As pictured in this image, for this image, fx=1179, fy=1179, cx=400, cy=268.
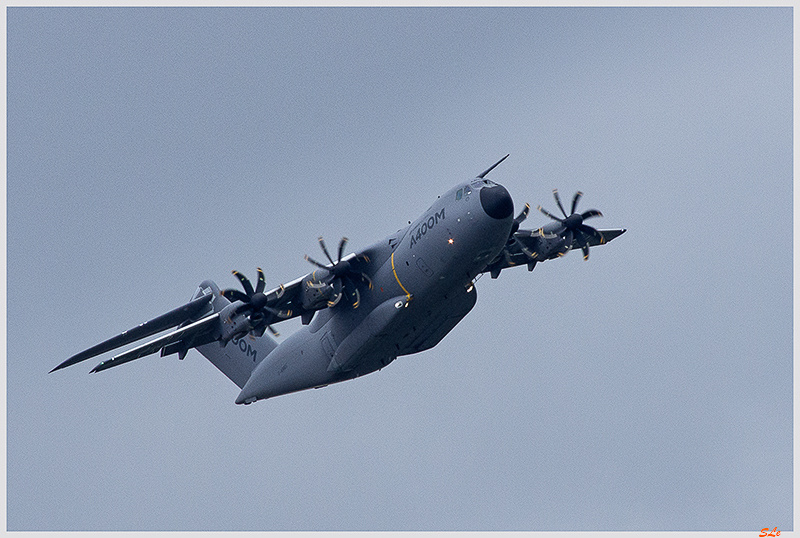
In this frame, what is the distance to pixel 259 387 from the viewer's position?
131ft

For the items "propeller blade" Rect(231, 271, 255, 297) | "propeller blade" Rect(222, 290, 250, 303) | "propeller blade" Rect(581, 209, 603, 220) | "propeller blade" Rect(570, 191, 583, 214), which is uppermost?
"propeller blade" Rect(570, 191, 583, 214)

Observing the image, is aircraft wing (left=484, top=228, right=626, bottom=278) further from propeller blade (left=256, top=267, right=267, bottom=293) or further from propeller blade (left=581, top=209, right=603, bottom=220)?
propeller blade (left=256, top=267, right=267, bottom=293)

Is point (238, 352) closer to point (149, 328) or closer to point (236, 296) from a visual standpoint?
point (149, 328)

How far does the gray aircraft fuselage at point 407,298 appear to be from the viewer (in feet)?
107

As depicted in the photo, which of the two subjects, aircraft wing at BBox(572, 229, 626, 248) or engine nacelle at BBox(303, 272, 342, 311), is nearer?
engine nacelle at BBox(303, 272, 342, 311)

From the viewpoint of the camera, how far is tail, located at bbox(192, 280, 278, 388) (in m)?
40.9

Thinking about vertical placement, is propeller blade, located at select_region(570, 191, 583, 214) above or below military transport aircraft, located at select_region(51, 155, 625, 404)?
above

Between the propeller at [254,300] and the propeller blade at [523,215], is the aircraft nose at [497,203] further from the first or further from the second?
the propeller at [254,300]

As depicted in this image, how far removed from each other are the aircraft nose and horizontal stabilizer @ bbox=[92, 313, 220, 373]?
9.06 m

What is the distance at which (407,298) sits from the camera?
1348 inches

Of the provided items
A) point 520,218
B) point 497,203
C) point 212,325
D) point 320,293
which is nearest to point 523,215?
point 520,218

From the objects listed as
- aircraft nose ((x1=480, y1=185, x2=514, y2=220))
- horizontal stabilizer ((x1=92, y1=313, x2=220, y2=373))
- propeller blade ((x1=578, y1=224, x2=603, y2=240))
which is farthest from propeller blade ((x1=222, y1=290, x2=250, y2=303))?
propeller blade ((x1=578, y1=224, x2=603, y2=240))

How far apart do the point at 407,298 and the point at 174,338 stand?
7453mm

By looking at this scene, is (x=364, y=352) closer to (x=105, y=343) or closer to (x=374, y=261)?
(x=374, y=261)
